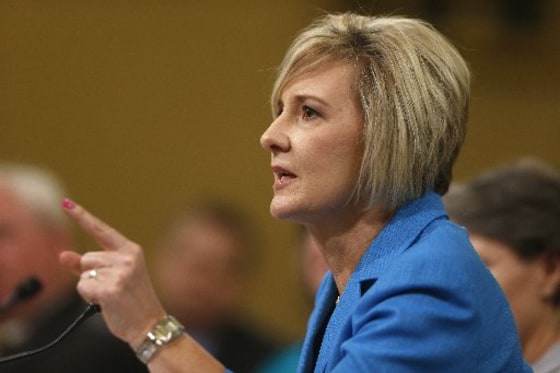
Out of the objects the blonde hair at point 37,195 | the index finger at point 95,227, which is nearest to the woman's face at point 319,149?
the index finger at point 95,227

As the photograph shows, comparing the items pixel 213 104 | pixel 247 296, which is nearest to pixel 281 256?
pixel 247 296

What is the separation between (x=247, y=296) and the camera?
17.7 ft

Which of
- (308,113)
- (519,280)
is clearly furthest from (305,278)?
(308,113)

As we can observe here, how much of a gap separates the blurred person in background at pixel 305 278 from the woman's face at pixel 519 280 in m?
0.77

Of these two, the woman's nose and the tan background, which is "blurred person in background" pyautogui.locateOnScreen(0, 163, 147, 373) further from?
the woman's nose

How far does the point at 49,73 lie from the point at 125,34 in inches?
15.0

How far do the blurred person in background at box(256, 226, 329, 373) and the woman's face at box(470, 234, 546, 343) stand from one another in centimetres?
77

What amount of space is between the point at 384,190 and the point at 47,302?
2239mm

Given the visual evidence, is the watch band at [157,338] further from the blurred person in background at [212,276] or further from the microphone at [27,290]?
the blurred person in background at [212,276]

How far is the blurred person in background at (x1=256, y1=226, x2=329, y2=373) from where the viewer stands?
11.8 ft

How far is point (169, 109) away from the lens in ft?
18.2

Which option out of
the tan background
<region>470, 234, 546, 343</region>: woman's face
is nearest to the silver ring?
<region>470, 234, 546, 343</region>: woman's face

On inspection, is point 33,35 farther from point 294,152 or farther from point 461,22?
point 294,152

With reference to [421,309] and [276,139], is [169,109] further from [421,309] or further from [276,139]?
[421,309]
